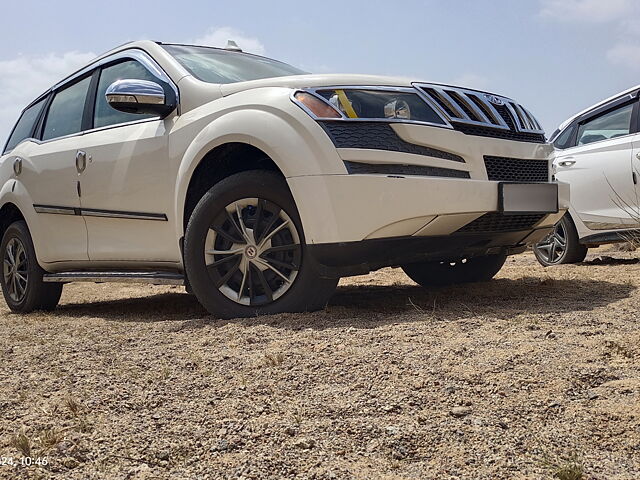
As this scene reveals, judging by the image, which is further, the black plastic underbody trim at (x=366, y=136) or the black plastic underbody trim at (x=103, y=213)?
the black plastic underbody trim at (x=103, y=213)

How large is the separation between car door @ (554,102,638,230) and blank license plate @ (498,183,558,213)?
268cm

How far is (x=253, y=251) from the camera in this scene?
13.2ft

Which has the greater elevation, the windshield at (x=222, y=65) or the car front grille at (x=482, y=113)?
the windshield at (x=222, y=65)

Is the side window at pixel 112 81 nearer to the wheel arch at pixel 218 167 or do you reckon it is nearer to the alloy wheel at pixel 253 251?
the wheel arch at pixel 218 167

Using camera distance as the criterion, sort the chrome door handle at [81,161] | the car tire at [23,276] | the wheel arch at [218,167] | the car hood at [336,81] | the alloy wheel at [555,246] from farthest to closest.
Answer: the alloy wheel at [555,246] < the car tire at [23,276] < the chrome door handle at [81,161] < the wheel arch at [218,167] < the car hood at [336,81]

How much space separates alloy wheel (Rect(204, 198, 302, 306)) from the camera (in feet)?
13.1

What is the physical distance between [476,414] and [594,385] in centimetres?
48

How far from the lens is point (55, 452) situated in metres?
2.25

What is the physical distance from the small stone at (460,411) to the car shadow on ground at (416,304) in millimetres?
1238

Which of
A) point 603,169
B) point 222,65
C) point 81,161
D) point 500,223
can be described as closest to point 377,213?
point 500,223

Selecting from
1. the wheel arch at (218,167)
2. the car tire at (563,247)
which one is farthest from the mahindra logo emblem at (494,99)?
the car tire at (563,247)

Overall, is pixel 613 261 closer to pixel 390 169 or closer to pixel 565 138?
pixel 565 138

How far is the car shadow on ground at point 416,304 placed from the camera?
385 centimetres

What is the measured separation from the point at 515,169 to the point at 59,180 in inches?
125
